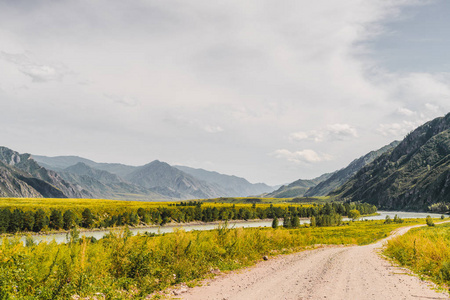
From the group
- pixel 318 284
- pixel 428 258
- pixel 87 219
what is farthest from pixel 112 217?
pixel 428 258

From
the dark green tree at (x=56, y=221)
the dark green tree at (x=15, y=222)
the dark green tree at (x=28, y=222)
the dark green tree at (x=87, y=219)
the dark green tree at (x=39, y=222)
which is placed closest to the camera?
the dark green tree at (x=15, y=222)

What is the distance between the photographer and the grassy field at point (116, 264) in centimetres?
1152

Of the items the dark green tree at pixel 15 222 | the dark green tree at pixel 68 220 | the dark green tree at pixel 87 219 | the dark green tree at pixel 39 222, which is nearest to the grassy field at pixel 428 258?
the dark green tree at pixel 39 222

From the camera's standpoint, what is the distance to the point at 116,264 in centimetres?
1681

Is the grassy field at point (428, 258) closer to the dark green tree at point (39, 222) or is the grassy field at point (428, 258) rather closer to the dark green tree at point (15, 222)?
the dark green tree at point (39, 222)

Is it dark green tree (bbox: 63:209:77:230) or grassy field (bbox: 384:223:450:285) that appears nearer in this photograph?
grassy field (bbox: 384:223:450:285)

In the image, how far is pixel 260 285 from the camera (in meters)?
17.0

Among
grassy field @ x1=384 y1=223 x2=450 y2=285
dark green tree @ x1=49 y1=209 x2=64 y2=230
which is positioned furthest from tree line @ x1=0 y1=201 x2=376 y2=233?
grassy field @ x1=384 y1=223 x2=450 y2=285

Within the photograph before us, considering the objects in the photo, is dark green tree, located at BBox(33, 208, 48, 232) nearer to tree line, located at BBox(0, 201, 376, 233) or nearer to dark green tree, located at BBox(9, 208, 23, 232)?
tree line, located at BBox(0, 201, 376, 233)

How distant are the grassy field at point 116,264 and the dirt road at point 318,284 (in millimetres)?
2264

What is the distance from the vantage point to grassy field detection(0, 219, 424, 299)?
11.5 metres

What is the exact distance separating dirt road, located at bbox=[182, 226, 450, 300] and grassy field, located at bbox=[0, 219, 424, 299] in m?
2.26

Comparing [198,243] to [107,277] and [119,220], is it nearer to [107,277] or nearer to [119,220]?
[107,277]

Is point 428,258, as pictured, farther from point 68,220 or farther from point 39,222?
point 39,222
